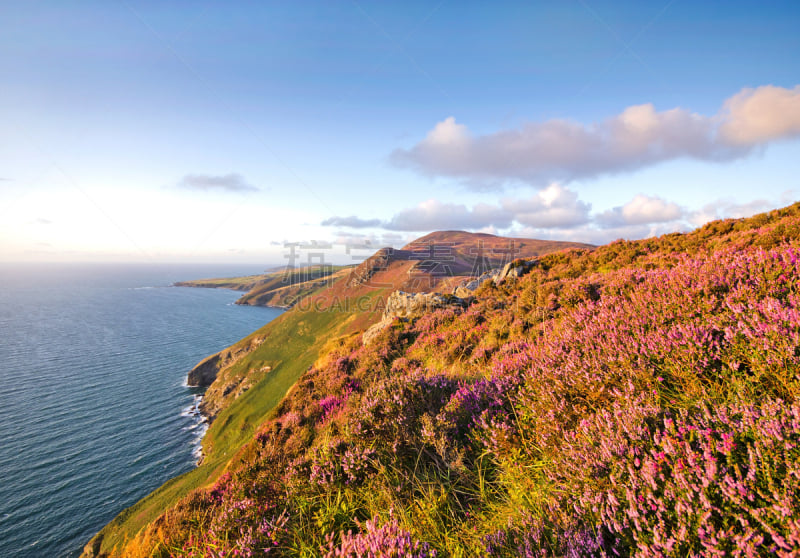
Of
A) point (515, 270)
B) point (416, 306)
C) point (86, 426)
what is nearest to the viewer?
point (416, 306)

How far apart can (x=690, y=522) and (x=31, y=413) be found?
89221mm

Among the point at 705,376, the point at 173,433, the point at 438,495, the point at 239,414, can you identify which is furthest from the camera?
the point at 173,433

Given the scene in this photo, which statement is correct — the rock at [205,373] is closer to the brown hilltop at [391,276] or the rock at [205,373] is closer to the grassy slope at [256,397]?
Answer: the grassy slope at [256,397]

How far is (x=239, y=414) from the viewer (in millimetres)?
41406

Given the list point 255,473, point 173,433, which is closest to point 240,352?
point 173,433

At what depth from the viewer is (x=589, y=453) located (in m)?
2.82

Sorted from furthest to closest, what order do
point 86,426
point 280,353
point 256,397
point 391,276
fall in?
1. point 391,276
2. point 280,353
3. point 86,426
4. point 256,397

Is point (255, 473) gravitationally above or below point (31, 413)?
above

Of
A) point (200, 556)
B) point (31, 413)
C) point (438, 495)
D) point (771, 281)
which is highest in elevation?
point (771, 281)

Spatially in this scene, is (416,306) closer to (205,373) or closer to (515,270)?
(515,270)

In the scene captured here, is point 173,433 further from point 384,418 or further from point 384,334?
point 384,418

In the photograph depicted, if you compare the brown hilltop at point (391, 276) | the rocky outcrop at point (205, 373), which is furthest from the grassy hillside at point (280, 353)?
the rocky outcrop at point (205, 373)

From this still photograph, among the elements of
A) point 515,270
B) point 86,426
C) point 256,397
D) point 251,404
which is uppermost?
point 515,270

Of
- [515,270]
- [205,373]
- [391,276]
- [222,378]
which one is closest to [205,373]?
[205,373]
